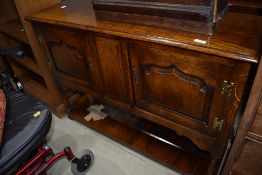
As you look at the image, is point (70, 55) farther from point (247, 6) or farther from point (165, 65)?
point (247, 6)

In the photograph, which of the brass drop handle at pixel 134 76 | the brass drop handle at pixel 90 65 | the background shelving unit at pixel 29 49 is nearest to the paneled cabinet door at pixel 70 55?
the brass drop handle at pixel 90 65

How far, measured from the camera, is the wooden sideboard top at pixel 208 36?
0.68 metres

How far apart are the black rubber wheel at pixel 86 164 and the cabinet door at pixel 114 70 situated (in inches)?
17.5

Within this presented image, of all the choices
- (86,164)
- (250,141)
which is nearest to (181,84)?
(250,141)

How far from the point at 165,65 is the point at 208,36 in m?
0.20

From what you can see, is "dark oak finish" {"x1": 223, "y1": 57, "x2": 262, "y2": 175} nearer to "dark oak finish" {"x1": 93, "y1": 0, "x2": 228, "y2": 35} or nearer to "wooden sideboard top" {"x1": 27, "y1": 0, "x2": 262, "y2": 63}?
"wooden sideboard top" {"x1": 27, "y1": 0, "x2": 262, "y2": 63}

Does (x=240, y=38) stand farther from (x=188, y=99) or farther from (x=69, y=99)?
→ (x=69, y=99)

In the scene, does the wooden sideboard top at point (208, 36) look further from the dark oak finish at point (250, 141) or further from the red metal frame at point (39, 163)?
the red metal frame at point (39, 163)

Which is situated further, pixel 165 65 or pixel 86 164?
pixel 86 164

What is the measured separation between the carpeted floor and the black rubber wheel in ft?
0.10

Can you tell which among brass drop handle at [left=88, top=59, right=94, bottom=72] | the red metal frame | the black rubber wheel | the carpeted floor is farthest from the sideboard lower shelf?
brass drop handle at [left=88, top=59, right=94, bottom=72]

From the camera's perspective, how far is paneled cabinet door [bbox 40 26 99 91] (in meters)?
1.15

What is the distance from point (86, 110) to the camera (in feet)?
6.00

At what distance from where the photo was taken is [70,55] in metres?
1.29
